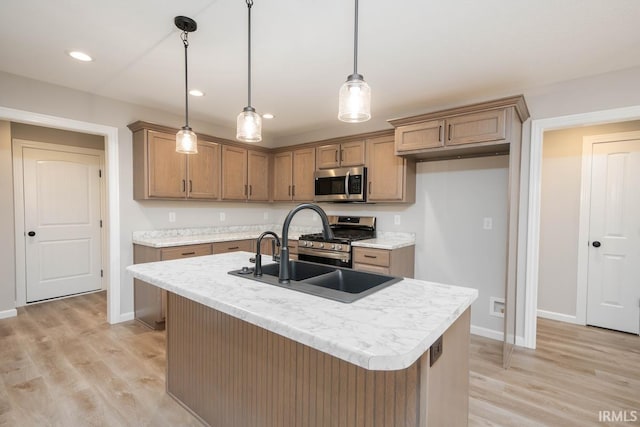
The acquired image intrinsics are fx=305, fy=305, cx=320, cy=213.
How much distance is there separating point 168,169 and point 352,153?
84.4 inches

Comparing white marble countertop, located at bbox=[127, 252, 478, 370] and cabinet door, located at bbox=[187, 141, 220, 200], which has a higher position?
cabinet door, located at bbox=[187, 141, 220, 200]

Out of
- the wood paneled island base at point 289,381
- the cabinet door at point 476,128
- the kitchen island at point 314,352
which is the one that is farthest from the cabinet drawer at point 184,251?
the cabinet door at point 476,128

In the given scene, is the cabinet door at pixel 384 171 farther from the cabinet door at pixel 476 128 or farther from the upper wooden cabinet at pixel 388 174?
the cabinet door at pixel 476 128

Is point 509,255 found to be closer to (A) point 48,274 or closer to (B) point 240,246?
(B) point 240,246

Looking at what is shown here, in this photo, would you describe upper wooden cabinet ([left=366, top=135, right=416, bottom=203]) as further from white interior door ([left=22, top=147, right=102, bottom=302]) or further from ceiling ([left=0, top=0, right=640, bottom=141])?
white interior door ([left=22, top=147, right=102, bottom=302])

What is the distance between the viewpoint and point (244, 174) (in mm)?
4270

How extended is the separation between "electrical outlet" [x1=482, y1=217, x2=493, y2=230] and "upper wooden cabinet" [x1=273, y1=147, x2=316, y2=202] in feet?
6.83

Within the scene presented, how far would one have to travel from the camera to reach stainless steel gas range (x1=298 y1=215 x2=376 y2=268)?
340 cm

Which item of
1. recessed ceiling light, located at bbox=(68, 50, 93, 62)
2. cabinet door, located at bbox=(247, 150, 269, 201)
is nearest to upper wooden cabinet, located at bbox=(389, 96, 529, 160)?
cabinet door, located at bbox=(247, 150, 269, 201)

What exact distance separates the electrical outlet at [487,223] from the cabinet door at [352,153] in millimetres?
1465

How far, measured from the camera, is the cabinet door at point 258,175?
4348 mm

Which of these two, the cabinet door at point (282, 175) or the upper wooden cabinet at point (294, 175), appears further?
the cabinet door at point (282, 175)

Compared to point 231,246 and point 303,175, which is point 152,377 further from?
point 303,175

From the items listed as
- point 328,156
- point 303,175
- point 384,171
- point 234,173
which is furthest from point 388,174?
point 234,173
